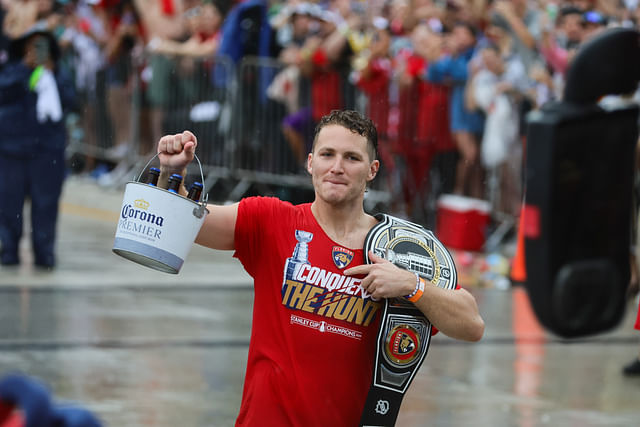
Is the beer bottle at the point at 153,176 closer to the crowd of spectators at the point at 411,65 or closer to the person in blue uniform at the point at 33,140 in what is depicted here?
the crowd of spectators at the point at 411,65

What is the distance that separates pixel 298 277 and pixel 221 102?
427 inches

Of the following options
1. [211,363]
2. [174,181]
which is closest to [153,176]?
[174,181]

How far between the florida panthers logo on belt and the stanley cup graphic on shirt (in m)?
0.10

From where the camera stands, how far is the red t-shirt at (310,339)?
420cm

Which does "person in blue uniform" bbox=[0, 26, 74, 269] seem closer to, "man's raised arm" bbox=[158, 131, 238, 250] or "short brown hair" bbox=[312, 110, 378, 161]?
"man's raised arm" bbox=[158, 131, 238, 250]

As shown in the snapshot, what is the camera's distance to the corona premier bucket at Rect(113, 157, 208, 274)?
159 inches

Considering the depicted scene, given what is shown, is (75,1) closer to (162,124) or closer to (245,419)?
(162,124)

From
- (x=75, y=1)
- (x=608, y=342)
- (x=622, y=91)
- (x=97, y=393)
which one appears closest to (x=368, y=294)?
(x=622, y=91)

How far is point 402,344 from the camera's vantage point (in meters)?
4.13

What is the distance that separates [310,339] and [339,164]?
2.02 ft

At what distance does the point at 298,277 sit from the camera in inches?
169

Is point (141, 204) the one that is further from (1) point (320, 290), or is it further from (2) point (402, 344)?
(2) point (402, 344)

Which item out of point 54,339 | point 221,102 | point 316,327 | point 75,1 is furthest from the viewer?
point 75,1

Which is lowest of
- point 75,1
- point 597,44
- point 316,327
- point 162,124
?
point 316,327
